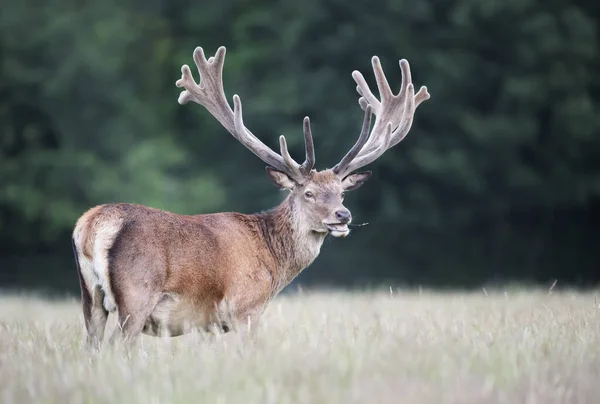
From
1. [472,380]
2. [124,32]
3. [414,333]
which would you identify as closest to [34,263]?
[124,32]

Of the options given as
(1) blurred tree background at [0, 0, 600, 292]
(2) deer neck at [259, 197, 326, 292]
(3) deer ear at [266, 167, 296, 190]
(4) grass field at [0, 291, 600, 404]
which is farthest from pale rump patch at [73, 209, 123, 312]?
(1) blurred tree background at [0, 0, 600, 292]

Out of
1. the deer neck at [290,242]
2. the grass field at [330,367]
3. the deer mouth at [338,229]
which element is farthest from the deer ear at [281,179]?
the grass field at [330,367]

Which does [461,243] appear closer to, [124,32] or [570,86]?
[570,86]

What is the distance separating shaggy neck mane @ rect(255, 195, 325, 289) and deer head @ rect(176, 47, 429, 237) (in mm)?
39

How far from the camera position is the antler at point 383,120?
26.8 ft

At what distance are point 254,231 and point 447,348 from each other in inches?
90.3

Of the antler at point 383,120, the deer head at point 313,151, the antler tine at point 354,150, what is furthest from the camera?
the antler at point 383,120

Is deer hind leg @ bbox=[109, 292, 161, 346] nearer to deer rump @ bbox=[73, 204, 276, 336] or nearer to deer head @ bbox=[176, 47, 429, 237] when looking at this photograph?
deer rump @ bbox=[73, 204, 276, 336]

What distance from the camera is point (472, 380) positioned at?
4941 millimetres

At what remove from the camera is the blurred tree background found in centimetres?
2044

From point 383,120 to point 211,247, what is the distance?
240cm

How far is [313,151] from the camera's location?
7.48 meters

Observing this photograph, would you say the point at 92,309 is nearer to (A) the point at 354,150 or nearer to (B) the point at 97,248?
(B) the point at 97,248

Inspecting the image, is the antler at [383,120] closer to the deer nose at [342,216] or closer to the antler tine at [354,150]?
the antler tine at [354,150]
